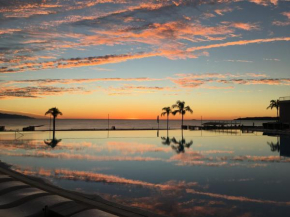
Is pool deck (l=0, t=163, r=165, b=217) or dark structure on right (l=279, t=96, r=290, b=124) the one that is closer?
pool deck (l=0, t=163, r=165, b=217)

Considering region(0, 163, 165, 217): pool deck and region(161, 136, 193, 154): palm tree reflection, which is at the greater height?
region(0, 163, 165, 217): pool deck

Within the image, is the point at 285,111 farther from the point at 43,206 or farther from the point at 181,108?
the point at 43,206

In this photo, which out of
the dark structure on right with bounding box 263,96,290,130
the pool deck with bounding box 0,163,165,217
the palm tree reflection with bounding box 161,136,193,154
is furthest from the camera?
the dark structure on right with bounding box 263,96,290,130

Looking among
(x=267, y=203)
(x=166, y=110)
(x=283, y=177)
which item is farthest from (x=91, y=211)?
(x=166, y=110)

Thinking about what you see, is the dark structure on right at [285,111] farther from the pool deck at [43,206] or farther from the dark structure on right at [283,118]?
the pool deck at [43,206]

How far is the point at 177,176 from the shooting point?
17.7 metres

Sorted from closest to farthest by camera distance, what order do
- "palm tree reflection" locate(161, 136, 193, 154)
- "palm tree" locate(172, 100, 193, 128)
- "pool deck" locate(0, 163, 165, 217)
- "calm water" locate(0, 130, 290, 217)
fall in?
1. "pool deck" locate(0, 163, 165, 217)
2. "calm water" locate(0, 130, 290, 217)
3. "palm tree reflection" locate(161, 136, 193, 154)
4. "palm tree" locate(172, 100, 193, 128)

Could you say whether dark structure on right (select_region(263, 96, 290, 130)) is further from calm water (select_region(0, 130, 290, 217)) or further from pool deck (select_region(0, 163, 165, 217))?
pool deck (select_region(0, 163, 165, 217))

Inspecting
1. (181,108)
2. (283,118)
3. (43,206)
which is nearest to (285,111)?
(283,118)

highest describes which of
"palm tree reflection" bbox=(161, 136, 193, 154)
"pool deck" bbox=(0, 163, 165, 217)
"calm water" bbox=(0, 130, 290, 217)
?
"pool deck" bbox=(0, 163, 165, 217)

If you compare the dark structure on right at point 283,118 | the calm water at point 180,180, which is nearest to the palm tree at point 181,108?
the dark structure on right at point 283,118

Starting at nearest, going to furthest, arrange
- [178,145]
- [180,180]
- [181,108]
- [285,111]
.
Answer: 1. [180,180]
2. [178,145]
3. [285,111]
4. [181,108]

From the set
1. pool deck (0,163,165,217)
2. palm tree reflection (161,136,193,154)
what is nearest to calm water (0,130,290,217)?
pool deck (0,163,165,217)

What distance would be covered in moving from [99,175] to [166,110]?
79.1 metres
